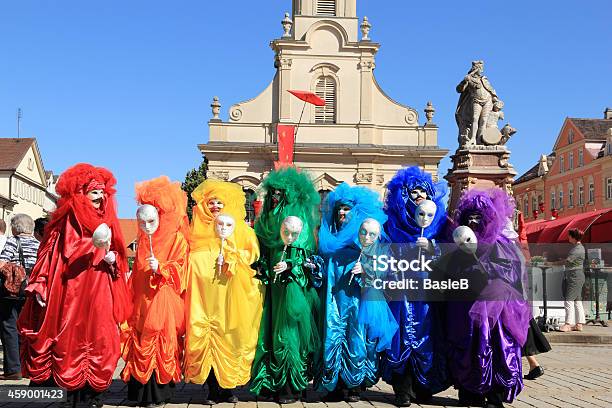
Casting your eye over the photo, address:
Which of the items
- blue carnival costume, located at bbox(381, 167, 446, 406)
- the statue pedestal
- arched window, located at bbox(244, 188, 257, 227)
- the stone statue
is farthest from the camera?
the stone statue

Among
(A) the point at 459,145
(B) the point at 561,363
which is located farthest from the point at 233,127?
(B) the point at 561,363

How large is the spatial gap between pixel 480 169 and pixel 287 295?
27.4ft

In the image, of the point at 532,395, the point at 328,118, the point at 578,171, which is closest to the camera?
the point at 532,395

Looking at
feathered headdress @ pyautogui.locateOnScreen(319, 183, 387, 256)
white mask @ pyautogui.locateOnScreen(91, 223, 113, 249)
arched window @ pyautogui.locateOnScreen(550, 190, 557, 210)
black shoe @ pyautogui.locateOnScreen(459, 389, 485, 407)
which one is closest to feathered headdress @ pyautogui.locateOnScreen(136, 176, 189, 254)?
white mask @ pyautogui.locateOnScreen(91, 223, 113, 249)

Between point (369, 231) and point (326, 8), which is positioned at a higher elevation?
point (326, 8)

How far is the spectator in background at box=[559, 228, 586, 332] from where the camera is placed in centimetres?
1296

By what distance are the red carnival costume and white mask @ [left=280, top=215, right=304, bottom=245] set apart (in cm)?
139

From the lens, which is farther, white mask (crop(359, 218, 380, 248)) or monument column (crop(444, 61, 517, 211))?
monument column (crop(444, 61, 517, 211))

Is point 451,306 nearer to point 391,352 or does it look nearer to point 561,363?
point 391,352

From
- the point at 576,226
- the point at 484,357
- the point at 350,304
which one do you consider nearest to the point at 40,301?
the point at 350,304

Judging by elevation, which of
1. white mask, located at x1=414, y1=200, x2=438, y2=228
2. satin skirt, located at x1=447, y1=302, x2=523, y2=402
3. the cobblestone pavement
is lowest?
the cobblestone pavement

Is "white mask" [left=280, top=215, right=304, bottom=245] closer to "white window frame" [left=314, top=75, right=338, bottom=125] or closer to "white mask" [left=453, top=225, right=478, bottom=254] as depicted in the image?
"white mask" [left=453, top=225, right=478, bottom=254]

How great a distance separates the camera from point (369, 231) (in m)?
6.46

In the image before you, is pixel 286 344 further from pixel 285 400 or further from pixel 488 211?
pixel 488 211
